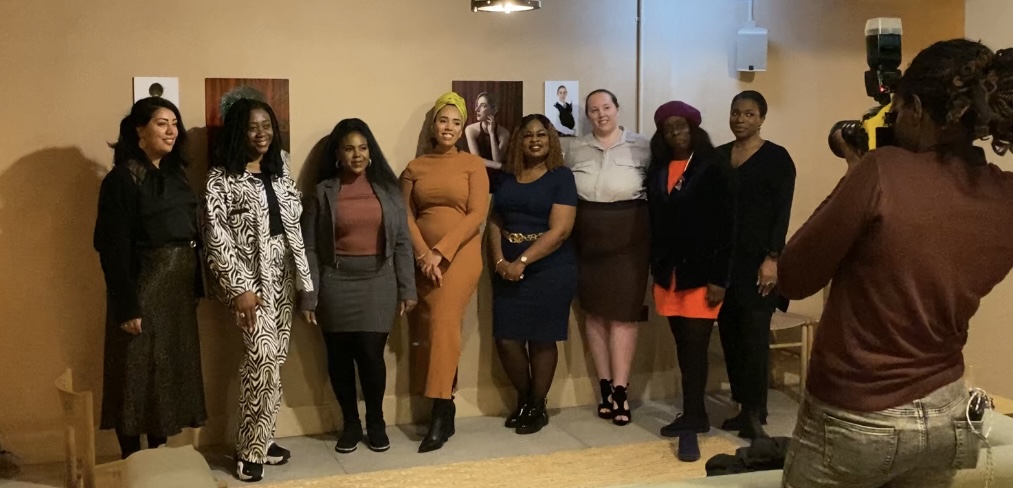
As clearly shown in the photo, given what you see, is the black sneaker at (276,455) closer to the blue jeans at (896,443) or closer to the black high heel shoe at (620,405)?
the black high heel shoe at (620,405)

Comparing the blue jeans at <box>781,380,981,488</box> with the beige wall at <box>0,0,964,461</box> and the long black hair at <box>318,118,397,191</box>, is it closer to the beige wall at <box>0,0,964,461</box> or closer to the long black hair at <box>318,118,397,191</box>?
the long black hair at <box>318,118,397,191</box>

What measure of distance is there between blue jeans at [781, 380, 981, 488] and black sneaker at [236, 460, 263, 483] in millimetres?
2521

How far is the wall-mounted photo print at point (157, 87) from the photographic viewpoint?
12.6 ft

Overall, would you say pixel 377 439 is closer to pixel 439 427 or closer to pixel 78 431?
pixel 439 427

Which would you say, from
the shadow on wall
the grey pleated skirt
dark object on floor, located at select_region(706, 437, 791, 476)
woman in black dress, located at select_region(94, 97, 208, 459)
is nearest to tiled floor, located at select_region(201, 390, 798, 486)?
woman in black dress, located at select_region(94, 97, 208, 459)

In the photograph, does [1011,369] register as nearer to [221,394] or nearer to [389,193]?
[389,193]

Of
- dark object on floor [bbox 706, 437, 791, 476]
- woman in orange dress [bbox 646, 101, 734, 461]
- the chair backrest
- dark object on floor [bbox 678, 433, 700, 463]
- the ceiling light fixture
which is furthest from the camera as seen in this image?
woman in orange dress [bbox 646, 101, 734, 461]

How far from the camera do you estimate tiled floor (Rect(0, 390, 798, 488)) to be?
12.4 ft

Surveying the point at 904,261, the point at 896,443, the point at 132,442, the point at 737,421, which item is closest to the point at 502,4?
the point at 904,261

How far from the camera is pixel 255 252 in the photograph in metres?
3.66

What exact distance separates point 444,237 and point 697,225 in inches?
43.4

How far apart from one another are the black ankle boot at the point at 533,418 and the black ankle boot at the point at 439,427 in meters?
0.33

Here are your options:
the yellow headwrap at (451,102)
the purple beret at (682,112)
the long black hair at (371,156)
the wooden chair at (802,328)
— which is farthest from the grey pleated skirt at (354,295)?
the wooden chair at (802,328)

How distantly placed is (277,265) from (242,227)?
0.69 ft
